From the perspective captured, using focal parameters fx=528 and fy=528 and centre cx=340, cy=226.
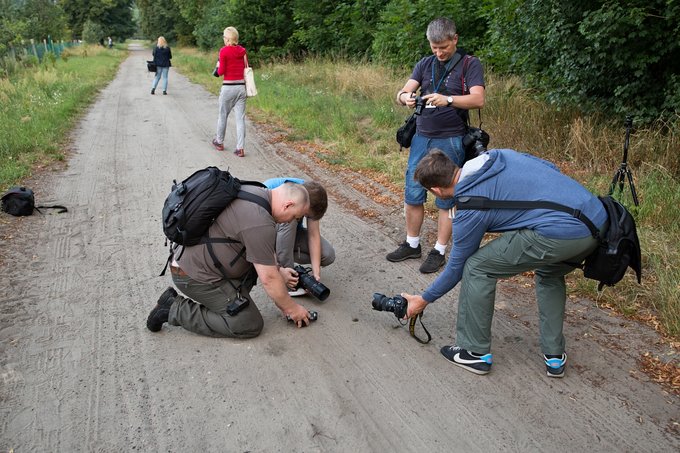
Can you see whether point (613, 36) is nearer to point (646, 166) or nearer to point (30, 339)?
point (646, 166)

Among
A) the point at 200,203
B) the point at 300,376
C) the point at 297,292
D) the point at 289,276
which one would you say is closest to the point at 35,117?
the point at 297,292

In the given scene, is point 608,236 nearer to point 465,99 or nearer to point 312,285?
point 465,99

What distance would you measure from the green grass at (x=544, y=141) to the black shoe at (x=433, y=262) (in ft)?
3.48

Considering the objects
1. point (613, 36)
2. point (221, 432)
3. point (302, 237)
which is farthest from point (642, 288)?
point (613, 36)

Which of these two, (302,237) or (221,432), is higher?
(302,237)

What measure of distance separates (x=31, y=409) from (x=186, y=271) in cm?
115

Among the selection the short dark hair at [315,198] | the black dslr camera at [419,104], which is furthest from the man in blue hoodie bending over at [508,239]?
the black dslr camera at [419,104]

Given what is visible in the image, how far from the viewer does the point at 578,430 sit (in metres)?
2.75

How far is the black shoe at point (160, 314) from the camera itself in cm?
367

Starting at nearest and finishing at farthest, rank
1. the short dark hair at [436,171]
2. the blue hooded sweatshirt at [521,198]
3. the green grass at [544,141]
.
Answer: the blue hooded sweatshirt at [521,198] → the short dark hair at [436,171] → the green grass at [544,141]

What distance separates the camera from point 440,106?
4359 mm

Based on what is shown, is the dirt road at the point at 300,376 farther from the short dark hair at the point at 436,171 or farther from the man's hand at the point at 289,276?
the short dark hair at the point at 436,171

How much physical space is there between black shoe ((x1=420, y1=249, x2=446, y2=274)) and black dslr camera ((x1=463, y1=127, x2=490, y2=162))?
0.91 meters

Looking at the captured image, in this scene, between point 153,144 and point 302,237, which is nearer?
point 302,237
